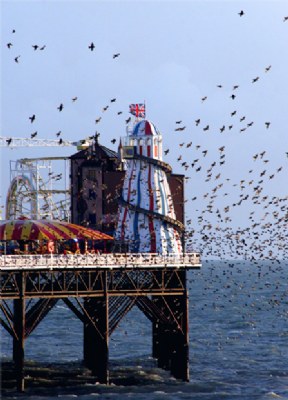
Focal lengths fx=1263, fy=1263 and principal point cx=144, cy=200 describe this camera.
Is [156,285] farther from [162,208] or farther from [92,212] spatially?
[92,212]

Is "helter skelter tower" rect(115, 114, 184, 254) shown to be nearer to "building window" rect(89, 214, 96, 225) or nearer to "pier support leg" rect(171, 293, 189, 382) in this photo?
"pier support leg" rect(171, 293, 189, 382)

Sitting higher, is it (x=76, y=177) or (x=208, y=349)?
(x=76, y=177)

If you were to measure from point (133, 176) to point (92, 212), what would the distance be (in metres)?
14.8

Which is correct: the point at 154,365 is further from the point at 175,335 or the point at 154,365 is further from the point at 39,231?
the point at 39,231

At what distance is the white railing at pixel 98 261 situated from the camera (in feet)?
273

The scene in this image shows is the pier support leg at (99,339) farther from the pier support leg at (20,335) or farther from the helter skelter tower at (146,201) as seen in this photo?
the helter skelter tower at (146,201)

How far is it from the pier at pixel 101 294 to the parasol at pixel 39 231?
9.04ft

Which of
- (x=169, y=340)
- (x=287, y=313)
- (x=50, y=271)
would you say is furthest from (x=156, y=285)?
(x=287, y=313)

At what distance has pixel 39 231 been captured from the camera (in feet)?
292

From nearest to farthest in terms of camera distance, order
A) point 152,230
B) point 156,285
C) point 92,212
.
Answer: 1. point 156,285
2. point 152,230
3. point 92,212

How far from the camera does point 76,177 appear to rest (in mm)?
119188

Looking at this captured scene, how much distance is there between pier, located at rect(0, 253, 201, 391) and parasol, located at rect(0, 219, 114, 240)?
2757 millimetres

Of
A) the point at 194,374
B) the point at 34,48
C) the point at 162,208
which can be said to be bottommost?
the point at 194,374

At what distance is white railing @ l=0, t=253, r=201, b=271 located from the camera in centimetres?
8312
